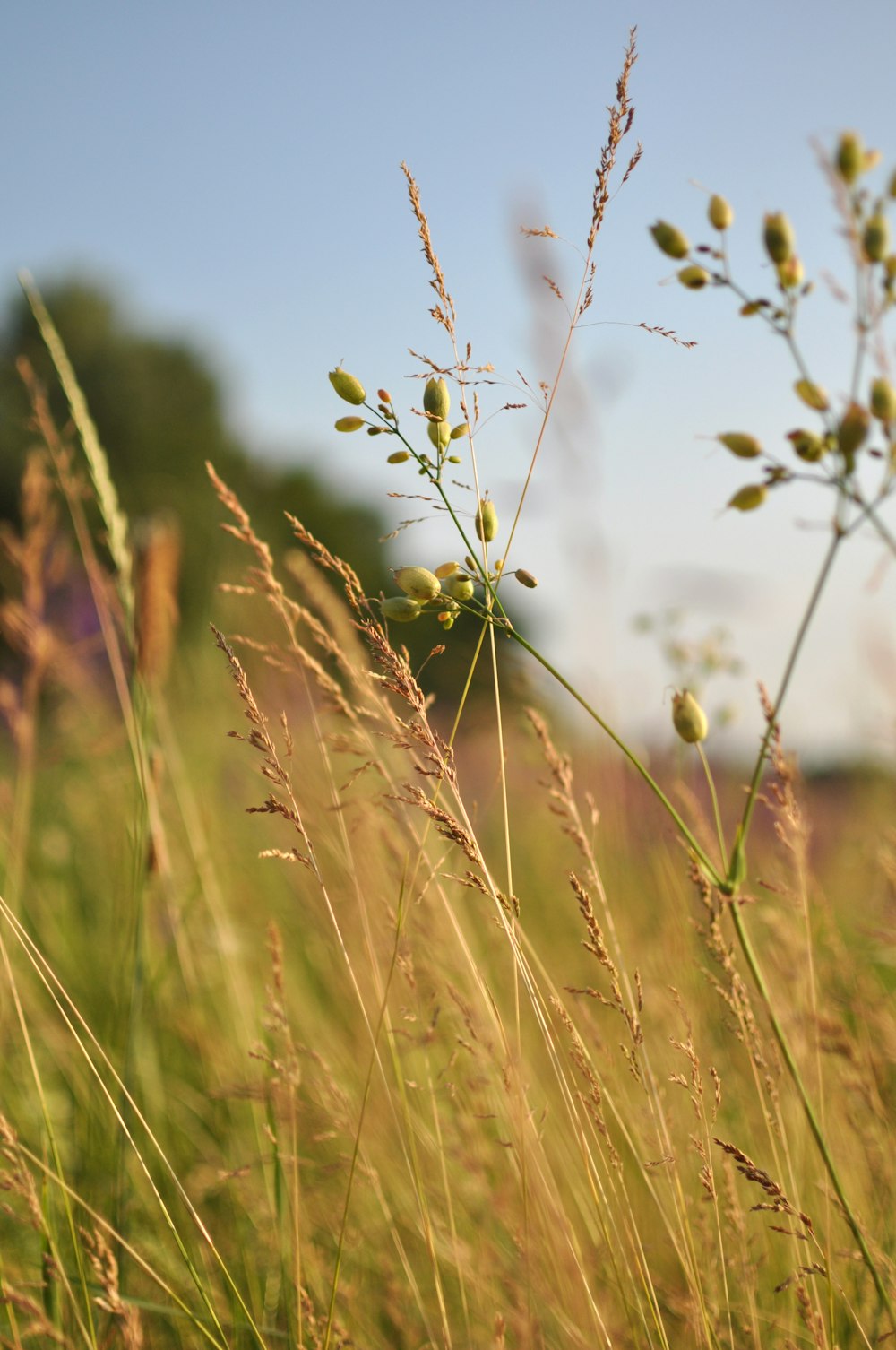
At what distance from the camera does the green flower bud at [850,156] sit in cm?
60

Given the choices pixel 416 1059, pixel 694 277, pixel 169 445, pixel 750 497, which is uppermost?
pixel 169 445

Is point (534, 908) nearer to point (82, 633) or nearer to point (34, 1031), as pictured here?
point (34, 1031)

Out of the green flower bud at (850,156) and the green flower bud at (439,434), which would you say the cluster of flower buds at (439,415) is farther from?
the green flower bud at (850,156)

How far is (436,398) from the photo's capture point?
74 cm

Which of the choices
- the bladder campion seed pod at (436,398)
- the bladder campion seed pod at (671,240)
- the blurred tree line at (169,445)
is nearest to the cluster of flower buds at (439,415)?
the bladder campion seed pod at (436,398)

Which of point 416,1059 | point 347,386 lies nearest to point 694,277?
point 347,386

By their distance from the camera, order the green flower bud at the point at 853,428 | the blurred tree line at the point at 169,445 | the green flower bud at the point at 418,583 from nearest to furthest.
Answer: the green flower bud at the point at 853,428, the green flower bud at the point at 418,583, the blurred tree line at the point at 169,445

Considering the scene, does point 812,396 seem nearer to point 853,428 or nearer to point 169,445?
point 853,428

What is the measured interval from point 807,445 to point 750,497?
5 cm

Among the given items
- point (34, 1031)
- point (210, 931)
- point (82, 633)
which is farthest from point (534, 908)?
point (82, 633)

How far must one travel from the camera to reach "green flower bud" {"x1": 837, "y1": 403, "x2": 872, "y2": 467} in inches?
22.4

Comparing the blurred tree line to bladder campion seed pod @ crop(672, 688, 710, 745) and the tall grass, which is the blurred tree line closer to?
the tall grass

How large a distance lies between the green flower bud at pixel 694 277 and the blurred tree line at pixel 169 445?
10.8 m

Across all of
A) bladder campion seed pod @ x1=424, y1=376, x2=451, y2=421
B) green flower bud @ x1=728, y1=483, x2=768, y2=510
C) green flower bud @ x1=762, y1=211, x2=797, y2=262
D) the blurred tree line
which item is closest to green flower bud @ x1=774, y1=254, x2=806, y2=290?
green flower bud @ x1=762, y1=211, x2=797, y2=262
